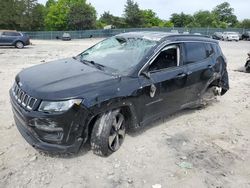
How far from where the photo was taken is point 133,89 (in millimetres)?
4023

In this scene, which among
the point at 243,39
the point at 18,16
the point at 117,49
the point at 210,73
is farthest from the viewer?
the point at 18,16

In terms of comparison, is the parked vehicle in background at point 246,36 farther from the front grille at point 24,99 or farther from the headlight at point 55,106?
the headlight at point 55,106

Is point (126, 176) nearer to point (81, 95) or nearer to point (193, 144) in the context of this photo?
point (81, 95)

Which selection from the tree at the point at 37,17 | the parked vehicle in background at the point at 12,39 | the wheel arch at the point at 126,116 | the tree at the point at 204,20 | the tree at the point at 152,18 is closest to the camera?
the wheel arch at the point at 126,116

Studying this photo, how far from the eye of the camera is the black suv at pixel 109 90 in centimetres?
343

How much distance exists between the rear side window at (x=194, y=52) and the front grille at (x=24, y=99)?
284 centimetres

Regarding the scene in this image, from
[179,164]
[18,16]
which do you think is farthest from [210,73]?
[18,16]

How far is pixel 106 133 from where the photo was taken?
12.3 ft

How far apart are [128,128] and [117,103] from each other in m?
0.67

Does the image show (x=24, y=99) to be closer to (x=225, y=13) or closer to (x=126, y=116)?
(x=126, y=116)

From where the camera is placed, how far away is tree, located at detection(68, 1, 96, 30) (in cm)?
6006

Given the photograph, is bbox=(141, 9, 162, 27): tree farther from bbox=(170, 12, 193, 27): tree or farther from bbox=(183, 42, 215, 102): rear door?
bbox=(183, 42, 215, 102): rear door

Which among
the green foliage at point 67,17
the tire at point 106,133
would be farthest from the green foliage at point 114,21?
the tire at point 106,133

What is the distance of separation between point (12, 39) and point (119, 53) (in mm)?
18960
